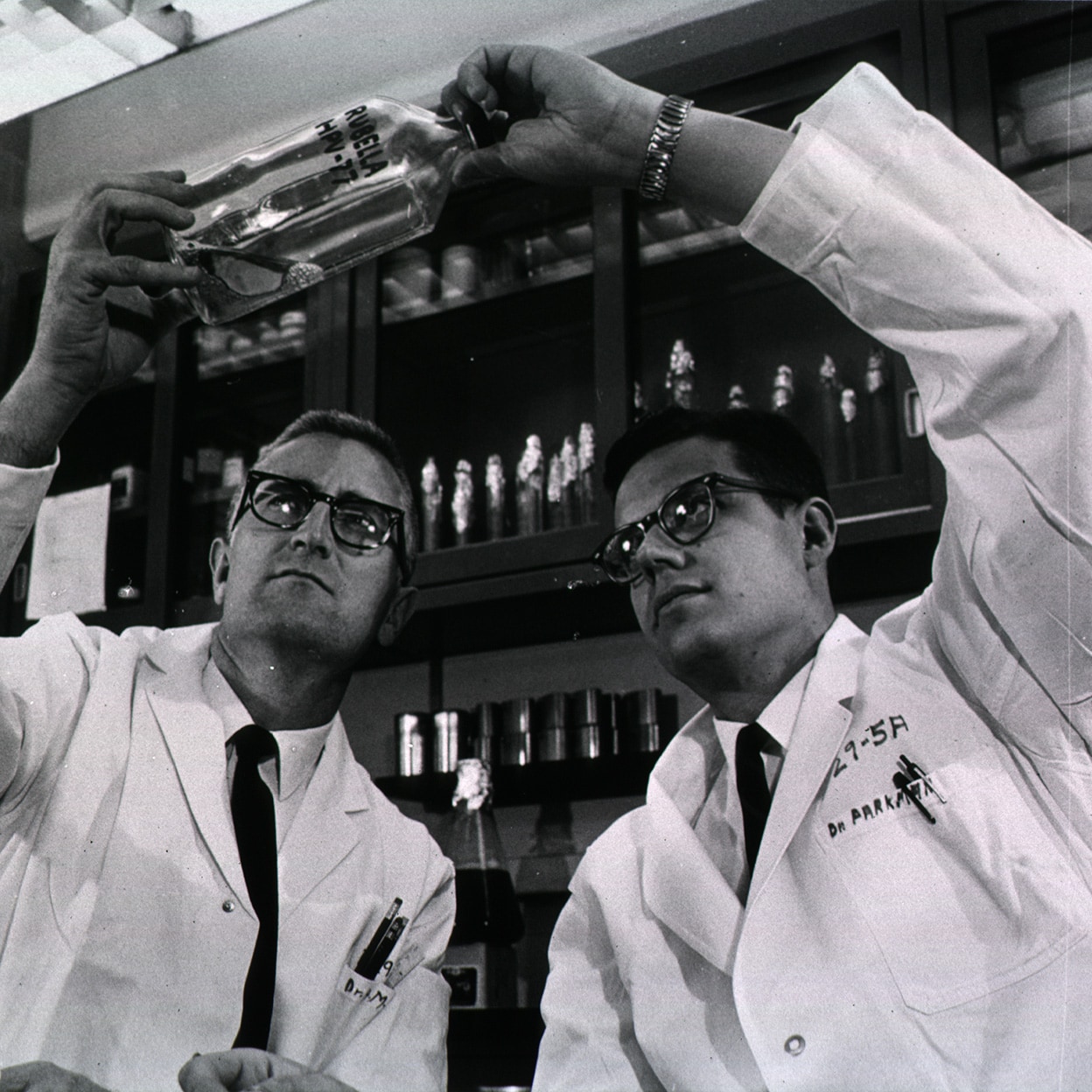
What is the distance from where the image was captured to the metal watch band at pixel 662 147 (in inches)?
31.4

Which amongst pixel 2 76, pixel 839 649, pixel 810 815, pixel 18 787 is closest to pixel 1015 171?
pixel 839 649

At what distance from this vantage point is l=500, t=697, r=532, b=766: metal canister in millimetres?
2020

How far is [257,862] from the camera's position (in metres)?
1.20

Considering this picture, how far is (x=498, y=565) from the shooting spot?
1974 millimetres

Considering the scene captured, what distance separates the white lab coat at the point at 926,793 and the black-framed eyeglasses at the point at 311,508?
440mm

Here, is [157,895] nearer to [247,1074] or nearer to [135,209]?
[247,1074]

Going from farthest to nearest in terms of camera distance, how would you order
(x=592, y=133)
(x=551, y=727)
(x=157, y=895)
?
(x=551, y=727), (x=157, y=895), (x=592, y=133)

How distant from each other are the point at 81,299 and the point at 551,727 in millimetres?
1229

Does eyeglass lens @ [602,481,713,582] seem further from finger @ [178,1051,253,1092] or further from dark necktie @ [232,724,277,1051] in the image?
finger @ [178,1051,253,1092]

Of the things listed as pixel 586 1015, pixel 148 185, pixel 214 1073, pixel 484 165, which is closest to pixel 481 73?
pixel 484 165

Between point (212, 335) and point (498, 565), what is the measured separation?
0.97m

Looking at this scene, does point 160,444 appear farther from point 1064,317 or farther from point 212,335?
point 1064,317

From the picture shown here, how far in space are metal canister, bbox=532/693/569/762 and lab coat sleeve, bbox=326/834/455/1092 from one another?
0.63 m

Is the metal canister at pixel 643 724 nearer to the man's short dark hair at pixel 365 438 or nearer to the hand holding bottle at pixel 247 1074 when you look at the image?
the man's short dark hair at pixel 365 438
